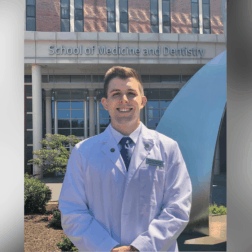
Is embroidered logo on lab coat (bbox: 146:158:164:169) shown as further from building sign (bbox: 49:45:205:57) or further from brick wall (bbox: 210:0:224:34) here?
building sign (bbox: 49:45:205:57)

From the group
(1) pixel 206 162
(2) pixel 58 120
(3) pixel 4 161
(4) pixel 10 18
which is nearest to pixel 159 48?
(2) pixel 58 120

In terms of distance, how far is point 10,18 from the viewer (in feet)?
8.39

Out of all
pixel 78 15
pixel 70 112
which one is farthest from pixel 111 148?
pixel 70 112

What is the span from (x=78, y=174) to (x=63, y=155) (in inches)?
158

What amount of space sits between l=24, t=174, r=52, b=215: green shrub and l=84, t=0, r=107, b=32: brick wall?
5761 mm

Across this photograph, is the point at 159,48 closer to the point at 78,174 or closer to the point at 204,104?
the point at 204,104

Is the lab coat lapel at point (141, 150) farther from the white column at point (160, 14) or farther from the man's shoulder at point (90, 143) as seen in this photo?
the white column at point (160, 14)

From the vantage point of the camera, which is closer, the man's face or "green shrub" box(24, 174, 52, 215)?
the man's face

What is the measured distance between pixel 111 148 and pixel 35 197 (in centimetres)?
383

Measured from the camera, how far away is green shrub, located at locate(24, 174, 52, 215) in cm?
527

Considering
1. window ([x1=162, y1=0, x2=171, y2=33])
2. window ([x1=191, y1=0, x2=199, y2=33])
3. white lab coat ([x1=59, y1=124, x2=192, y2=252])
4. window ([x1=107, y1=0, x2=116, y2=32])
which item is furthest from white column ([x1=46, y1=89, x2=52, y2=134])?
white lab coat ([x1=59, y1=124, x2=192, y2=252])

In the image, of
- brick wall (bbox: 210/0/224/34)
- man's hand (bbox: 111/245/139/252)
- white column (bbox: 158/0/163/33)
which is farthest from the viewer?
white column (bbox: 158/0/163/33)

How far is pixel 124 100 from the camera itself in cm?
219

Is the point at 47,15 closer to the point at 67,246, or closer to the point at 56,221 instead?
the point at 56,221
